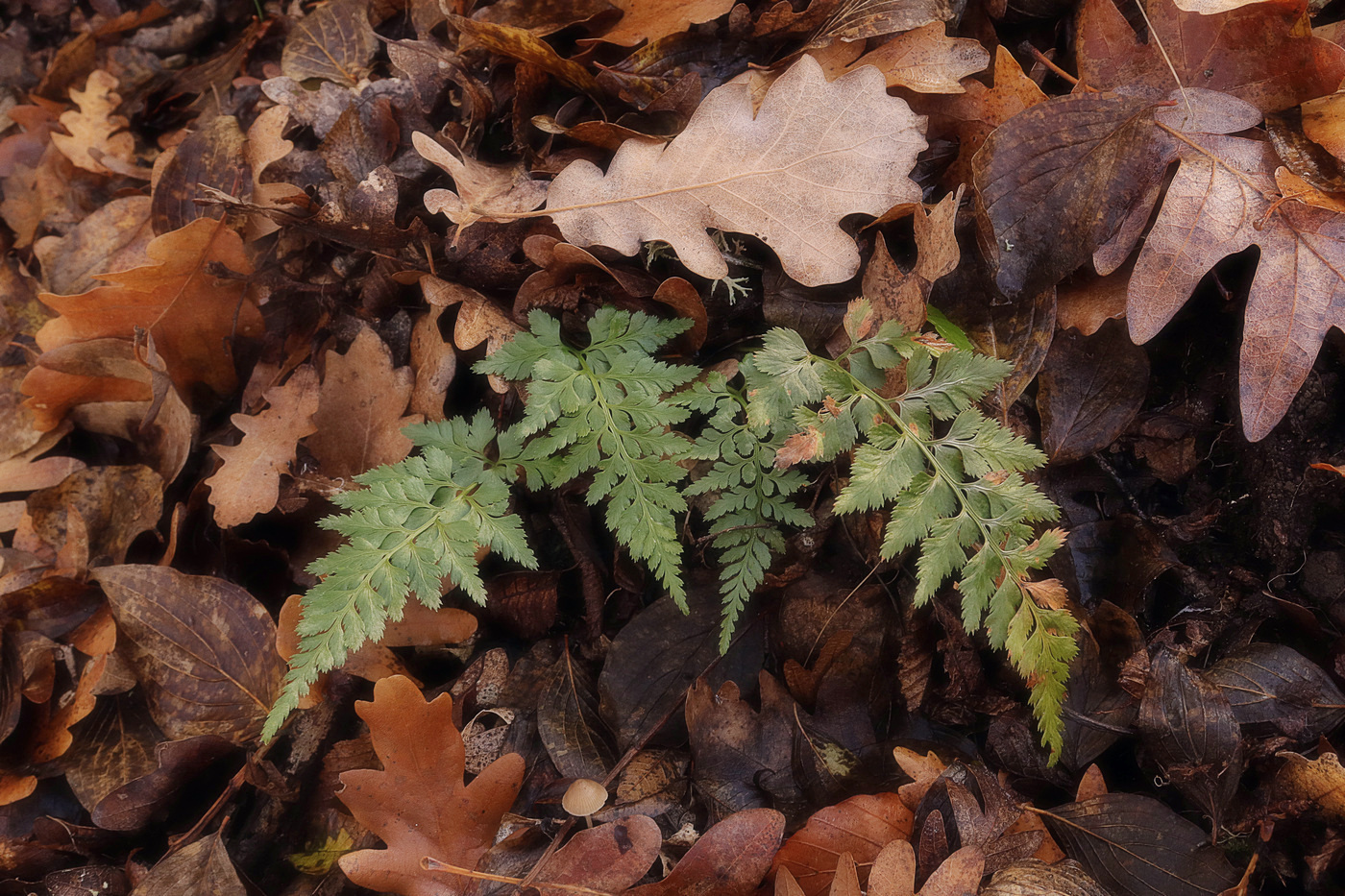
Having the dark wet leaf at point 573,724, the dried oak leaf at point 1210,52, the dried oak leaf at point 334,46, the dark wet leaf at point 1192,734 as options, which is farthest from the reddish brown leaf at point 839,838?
the dried oak leaf at point 334,46

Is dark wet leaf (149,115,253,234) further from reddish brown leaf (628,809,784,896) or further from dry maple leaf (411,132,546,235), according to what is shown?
reddish brown leaf (628,809,784,896)

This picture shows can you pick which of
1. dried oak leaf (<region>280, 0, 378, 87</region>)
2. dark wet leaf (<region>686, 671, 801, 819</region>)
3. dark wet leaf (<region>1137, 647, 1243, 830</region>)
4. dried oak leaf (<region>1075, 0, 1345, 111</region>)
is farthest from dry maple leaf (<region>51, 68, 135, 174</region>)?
dark wet leaf (<region>1137, 647, 1243, 830</region>)

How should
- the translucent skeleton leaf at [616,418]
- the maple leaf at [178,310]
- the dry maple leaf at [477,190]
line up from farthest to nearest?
1. the maple leaf at [178,310]
2. the dry maple leaf at [477,190]
3. the translucent skeleton leaf at [616,418]

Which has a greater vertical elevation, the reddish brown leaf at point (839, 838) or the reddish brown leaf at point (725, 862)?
the reddish brown leaf at point (725, 862)

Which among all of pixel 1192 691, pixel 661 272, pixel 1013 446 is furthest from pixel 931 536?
pixel 661 272

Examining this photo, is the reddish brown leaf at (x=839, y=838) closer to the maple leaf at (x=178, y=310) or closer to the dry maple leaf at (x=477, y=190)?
the dry maple leaf at (x=477, y=190)

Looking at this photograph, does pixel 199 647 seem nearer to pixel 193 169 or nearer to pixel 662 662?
pixel 662 662

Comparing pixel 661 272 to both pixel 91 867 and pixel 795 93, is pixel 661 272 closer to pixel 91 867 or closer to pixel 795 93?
pixel 795 93
